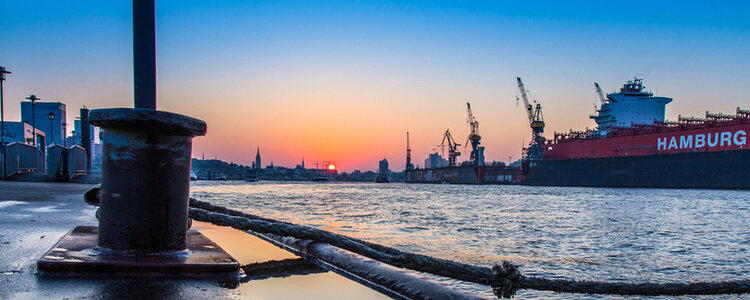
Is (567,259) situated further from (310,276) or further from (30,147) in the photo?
(30,147)

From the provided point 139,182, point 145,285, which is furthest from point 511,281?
point 139,182

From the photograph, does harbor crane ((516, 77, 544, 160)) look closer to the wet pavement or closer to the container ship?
the container ship

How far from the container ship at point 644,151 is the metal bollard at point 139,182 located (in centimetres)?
4980

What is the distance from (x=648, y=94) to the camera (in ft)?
210

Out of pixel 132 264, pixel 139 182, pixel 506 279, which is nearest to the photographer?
pixel 132 264

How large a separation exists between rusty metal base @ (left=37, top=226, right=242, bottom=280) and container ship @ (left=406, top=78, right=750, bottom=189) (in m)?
49.7

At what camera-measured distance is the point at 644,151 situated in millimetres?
49531

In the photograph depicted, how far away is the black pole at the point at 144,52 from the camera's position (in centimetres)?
274

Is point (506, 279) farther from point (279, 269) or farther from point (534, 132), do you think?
point (534, 132)

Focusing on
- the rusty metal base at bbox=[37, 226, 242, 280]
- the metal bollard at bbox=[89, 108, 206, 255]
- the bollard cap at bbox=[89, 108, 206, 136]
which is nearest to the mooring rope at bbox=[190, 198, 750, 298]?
the rusty metal base at bbox=[37, 226, 242, 280]

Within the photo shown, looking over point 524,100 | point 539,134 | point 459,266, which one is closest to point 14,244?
point 459,266

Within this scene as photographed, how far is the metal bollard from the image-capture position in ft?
8.01

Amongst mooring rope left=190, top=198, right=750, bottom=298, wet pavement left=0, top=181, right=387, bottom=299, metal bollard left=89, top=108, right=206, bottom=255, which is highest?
metal bollard left=89, top=108, right=206, bottom=255

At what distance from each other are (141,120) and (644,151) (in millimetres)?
55900
